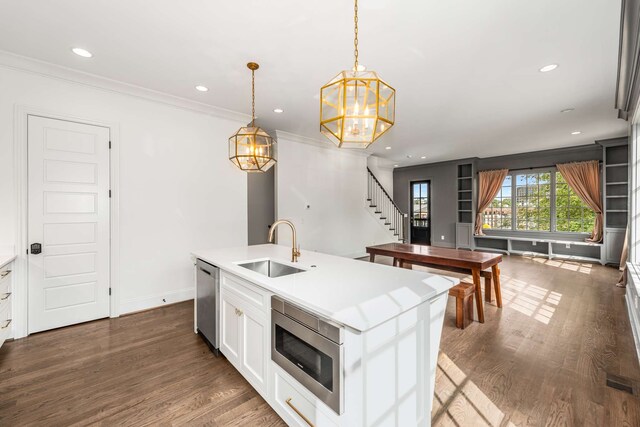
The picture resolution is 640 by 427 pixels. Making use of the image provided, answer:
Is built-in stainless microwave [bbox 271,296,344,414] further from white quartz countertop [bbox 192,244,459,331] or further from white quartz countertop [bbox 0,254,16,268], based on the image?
white quartz countertop [bbox 0,254,16,268]

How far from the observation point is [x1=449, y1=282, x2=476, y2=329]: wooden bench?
3141mm

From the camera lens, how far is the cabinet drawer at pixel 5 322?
2.55 m

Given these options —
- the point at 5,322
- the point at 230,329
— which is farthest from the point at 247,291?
the point at 5,322

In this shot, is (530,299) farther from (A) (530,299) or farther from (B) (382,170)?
(B) (382,170)

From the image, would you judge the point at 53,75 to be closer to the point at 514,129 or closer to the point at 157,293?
the point at 157,293

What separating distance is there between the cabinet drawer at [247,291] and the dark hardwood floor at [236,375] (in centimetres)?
71

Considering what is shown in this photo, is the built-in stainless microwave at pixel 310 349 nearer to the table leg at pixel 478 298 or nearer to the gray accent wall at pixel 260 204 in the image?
the table leg at pixel 478 298

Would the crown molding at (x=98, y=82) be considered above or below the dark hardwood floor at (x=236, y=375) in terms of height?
above

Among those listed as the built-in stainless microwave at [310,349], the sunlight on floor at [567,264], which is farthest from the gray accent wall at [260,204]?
the sunlight on floor at [567,264]

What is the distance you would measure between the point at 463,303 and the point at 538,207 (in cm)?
609

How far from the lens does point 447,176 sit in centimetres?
886

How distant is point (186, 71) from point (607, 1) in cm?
372

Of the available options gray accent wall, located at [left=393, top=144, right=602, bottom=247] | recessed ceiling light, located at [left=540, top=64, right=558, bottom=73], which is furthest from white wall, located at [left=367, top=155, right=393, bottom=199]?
recessed ceiling light, located at [left=540, top=64, right=558, bottom=73]

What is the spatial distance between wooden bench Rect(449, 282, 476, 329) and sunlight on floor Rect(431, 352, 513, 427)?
3.02 ft
